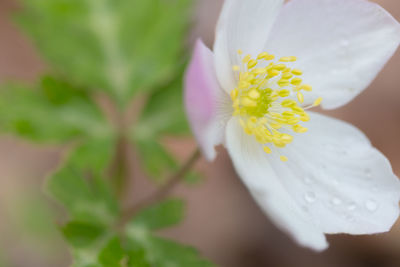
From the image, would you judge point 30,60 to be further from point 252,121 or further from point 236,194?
point 252,121

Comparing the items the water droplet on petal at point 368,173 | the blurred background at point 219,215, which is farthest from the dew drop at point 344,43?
the blurred background at point 219,215

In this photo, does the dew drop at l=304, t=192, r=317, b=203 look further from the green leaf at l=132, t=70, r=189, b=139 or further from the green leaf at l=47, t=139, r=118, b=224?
the green leaf at l=132, t=70, r=189, b=139

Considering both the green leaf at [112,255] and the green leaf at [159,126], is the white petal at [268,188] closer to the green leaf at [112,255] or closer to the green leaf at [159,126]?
the green leaf at [112,255]

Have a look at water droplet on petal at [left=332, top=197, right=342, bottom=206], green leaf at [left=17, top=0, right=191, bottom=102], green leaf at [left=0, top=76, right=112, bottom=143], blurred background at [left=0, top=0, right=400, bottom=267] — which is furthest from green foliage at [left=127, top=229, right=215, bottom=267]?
blurred background at [left=0, top=0, right=400, bottom=267]

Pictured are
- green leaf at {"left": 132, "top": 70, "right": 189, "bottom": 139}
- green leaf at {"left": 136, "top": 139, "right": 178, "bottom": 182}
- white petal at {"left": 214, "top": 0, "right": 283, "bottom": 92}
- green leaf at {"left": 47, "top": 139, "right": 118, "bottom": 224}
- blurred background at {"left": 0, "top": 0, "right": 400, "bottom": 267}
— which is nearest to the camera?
white petal at {"left": 214, "top": 0, "right": 283, "bottom": 92}

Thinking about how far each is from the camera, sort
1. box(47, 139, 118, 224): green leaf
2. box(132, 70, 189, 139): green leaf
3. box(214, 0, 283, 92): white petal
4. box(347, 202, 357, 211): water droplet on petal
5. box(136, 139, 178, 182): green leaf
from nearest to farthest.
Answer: box(214, 0, 283, 92): white petal, box(347, 202, 357, 211): water droplet on petal, box(47, 139, 118, 224): green leaf, box(136, 139, 178, 182): green leaf, box(132, 70, 189, 139): green leaf

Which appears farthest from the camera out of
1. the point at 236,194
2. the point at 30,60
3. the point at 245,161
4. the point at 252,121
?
the point at 30,60

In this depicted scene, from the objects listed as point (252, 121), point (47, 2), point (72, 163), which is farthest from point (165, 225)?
point (47, 2)
